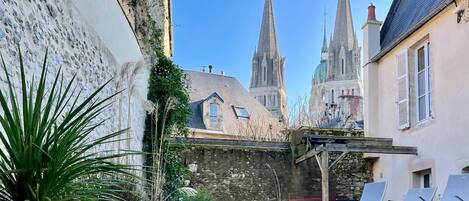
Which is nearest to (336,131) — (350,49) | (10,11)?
(10,11)

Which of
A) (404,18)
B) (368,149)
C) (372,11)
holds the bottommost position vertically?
(368,149)

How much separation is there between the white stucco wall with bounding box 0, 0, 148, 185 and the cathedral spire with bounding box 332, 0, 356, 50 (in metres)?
47.0

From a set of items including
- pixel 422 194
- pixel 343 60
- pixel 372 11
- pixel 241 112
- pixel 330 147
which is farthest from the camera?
pixel 343 60

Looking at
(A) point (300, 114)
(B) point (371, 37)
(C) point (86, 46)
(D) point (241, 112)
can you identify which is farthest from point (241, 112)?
(C) point (86, 46)

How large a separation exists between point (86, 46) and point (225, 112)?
68.3ft

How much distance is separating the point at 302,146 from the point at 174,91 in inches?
141

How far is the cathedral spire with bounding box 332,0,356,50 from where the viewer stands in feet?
174

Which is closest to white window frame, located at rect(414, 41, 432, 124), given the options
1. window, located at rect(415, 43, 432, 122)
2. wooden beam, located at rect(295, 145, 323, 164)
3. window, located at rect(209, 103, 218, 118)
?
window, located at rect(415, 43, 432, 122)

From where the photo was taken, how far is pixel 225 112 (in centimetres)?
2573

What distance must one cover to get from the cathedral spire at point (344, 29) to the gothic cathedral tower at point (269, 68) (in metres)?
6.23

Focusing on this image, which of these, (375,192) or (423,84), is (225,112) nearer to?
(423,84)

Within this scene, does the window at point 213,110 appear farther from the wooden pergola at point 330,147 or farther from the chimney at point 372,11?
the chimney at point 372,11

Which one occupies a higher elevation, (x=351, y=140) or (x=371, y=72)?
(x=371, y=72)

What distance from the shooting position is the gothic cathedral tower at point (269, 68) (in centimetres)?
5353
